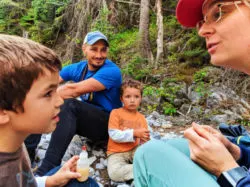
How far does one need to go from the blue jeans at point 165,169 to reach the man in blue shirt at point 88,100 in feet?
4.92

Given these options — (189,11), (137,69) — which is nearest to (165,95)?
(137,69)

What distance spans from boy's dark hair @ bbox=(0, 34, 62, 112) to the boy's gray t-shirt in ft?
0.89

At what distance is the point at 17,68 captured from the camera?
58.6 inches

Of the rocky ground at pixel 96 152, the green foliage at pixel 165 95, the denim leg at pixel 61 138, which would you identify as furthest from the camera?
the green foliage at pixel 165 95

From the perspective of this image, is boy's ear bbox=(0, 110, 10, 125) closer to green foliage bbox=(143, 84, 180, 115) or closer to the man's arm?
the man's arm

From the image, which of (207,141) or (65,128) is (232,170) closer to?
(207,141)

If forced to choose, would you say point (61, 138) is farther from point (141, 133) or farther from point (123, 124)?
point (141, 133)

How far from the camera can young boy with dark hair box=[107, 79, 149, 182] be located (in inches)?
123

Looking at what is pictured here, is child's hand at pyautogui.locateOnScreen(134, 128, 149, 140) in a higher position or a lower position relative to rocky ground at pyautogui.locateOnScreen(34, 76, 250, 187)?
higher

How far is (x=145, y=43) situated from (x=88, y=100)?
5449 mm

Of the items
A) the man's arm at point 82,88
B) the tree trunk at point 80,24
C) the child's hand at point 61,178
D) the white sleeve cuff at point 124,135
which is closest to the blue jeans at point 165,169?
the child's hand at point 61,178

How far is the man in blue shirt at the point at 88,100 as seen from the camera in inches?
119

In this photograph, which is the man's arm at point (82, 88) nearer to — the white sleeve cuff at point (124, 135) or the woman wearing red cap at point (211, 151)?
the white sleeve cuff at point (124, 135)

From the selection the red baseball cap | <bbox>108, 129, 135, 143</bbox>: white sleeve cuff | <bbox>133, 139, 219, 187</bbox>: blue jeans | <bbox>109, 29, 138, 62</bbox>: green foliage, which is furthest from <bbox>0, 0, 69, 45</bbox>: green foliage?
<bbox>133, 139, 219, 187</bbox>: blue jeans
